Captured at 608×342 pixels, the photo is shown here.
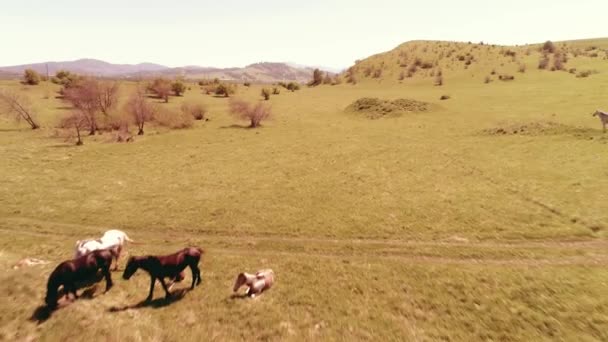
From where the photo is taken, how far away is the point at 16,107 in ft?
133

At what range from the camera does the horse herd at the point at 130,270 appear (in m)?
9.40

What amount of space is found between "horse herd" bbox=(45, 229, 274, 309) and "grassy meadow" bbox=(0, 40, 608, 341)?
443mm

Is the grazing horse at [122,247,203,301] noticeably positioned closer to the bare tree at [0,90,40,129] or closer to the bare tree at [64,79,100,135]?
the bare tree at [64,79,100,135]

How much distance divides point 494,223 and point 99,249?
17809mm

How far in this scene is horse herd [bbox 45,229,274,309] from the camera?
940cm

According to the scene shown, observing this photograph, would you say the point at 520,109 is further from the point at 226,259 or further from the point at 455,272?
the point at 226,259

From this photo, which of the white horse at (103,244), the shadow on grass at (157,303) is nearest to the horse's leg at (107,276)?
the white horse at (103,244)

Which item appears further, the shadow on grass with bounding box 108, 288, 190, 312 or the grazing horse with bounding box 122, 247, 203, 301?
the grazing horse with bounding box 122, 247, 203, 301

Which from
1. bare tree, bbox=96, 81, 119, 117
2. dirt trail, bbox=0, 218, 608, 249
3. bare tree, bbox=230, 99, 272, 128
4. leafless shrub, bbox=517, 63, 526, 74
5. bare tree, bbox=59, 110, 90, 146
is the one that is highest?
leafless shrub, bbox=517, 63, 526, 74

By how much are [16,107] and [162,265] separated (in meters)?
48.0

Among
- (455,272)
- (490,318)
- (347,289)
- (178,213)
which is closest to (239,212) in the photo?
(178,213)

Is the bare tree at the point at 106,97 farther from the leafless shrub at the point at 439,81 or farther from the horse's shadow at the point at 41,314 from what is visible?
the leafless shrub at the point at 439,81

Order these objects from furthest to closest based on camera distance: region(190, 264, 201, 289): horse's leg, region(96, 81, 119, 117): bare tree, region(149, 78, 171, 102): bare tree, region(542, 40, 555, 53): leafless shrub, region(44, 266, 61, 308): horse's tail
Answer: region(542, 40, 555, 53): leafless shrub, region(149, 78, 171, 102): bare tree, region(96, 81, 119, 117): bare tree, region(190, 264, 201, 289): horse's leg, region(44, 266, 61, 308): horse's tail

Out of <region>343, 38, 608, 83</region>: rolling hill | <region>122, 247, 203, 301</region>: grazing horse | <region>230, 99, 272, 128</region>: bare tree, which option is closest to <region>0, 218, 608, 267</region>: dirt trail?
<region>122, 247, 203, 301</region>: grazing horse
